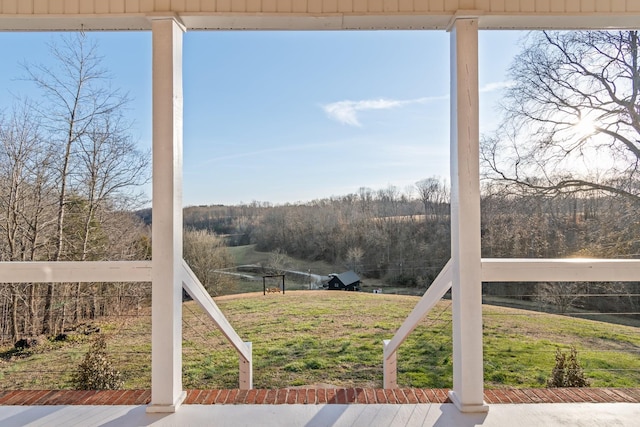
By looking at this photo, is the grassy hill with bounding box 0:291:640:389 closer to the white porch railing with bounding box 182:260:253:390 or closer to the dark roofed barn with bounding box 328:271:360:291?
the dark roofed barn with bounding box 328:271:360:291

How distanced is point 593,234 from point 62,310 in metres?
5.40

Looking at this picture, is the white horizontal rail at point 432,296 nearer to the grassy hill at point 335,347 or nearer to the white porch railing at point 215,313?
the white porch railing at point 215,313

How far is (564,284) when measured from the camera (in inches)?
135

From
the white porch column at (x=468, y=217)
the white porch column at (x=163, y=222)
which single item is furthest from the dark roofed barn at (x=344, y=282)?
the white porch column at (x=163, y=222)

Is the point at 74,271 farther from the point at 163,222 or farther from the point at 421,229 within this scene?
the point at 421,229

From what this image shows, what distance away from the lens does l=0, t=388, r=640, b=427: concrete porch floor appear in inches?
77.2

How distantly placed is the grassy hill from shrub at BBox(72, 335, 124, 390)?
377mm

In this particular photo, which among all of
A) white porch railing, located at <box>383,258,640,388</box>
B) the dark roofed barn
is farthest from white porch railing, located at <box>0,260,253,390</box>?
the dark roofed barn

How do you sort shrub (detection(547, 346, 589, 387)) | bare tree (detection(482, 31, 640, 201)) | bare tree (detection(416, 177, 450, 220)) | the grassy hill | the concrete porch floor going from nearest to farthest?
1. the concrete porch floor
2. shrub (detection(547, 346, 589, 387))
3. the grassy hill
4. bare tree (detection(416, 177, 450, 220))
5. bare tree (detection(482, 31, 640, 201))

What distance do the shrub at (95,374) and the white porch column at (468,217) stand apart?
8.40 feet

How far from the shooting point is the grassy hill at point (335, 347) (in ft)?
10.9

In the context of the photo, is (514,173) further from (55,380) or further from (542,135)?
(55,380)

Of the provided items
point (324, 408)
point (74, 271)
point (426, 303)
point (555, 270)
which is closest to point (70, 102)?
point (74, 271)

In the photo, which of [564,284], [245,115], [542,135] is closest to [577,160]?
[542,135]
